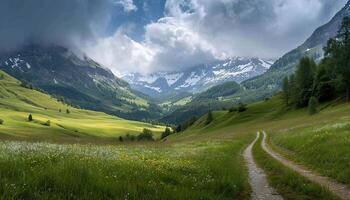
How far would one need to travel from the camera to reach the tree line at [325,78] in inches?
3924

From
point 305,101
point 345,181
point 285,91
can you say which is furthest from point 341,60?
point 345,181

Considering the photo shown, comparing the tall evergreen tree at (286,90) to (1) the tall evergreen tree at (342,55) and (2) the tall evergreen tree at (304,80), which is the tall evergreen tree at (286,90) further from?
(1) the tall evergreen tree at (342,55)

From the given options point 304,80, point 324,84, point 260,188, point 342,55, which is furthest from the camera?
point 304,80

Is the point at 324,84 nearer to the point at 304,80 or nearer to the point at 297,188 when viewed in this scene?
the point at 304,80

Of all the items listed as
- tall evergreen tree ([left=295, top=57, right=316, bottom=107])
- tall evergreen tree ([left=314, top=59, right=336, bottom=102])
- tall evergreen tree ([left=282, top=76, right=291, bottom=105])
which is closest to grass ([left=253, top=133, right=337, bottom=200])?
tall evergreen tree ([left=314, top=59, right=336, bottom=102])

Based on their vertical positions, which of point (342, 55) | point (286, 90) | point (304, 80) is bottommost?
point (286, 90)

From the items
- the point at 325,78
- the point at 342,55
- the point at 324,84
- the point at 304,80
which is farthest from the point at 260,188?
the point at 304,80

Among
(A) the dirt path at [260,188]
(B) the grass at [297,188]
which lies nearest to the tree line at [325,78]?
(A) the dirt path at [260,188]

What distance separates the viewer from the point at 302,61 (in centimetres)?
13275

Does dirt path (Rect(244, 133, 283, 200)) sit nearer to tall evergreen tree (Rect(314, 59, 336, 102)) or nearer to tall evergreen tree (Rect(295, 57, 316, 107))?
tall evergreen tree (Rect(314, 59, 336, 102))

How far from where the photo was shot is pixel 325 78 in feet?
389

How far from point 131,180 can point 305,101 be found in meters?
121

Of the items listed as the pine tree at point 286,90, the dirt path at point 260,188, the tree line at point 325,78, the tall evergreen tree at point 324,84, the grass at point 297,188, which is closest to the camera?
the grass at point 297,188

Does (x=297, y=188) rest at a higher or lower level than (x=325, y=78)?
lower
